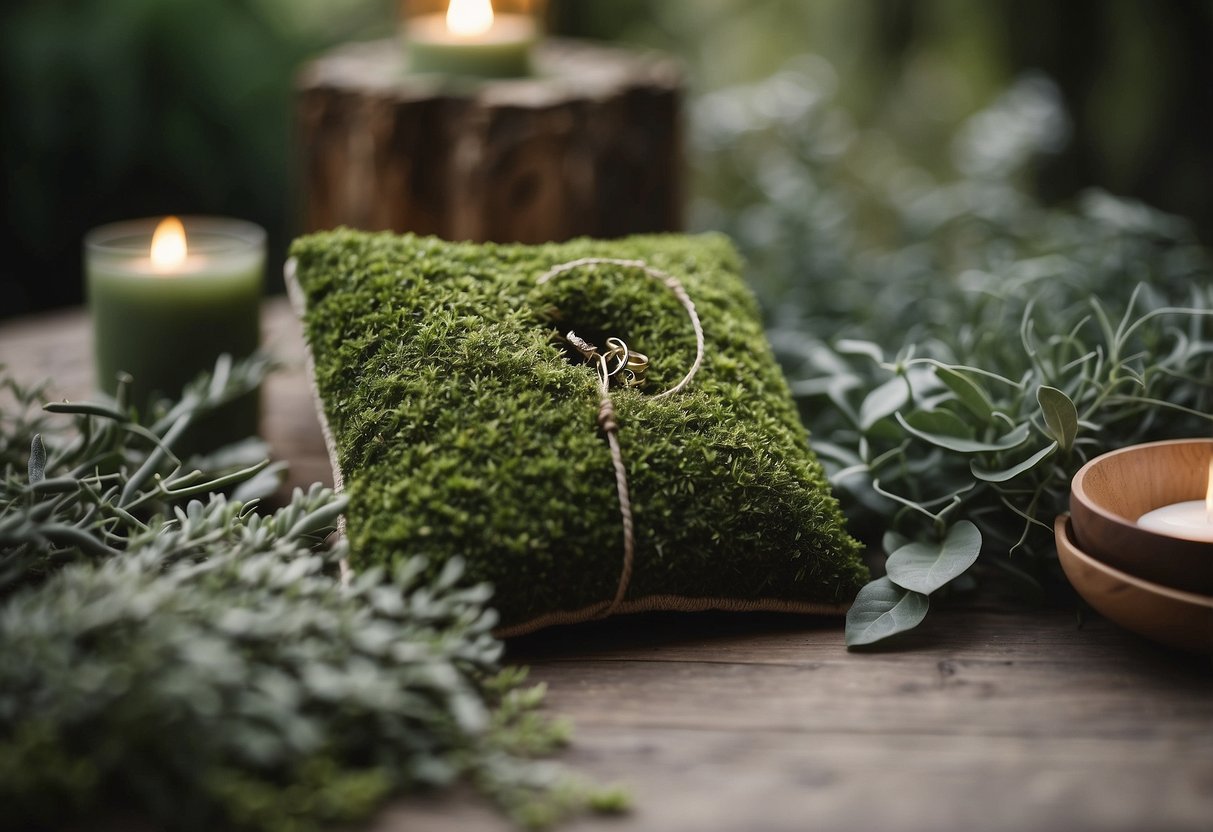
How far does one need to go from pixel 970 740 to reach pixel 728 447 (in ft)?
1.06

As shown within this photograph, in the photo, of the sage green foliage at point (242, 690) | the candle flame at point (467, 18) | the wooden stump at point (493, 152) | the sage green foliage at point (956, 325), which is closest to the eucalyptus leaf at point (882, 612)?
the sage green foliage at point (956, 325)

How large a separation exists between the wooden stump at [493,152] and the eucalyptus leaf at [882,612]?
0.75m

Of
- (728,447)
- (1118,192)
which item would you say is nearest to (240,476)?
(728,447)

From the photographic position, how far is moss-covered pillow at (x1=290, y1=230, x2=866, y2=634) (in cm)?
86

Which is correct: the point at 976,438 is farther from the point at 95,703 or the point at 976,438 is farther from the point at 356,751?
the point at 95,703

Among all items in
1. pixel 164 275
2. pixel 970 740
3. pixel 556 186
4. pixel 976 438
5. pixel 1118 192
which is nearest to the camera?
pixel 970 740

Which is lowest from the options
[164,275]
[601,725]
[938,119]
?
[601,725]

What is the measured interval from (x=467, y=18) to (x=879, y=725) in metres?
1.20

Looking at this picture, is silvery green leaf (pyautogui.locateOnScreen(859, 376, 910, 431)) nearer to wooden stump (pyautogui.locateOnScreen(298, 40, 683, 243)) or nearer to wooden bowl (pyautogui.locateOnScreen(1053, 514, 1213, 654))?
wooden bowl (pyautogui.locateOnScreen(1053, 514, 1213, 654))

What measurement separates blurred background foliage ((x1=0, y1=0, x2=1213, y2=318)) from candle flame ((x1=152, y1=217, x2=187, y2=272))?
3.59 ft

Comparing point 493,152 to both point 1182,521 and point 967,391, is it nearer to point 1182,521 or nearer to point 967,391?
point 967,391

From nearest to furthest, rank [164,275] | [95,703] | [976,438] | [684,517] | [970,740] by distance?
[95,703], [970,740], [684,517], [976,438], [164,275]

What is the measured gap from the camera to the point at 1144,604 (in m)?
0.81

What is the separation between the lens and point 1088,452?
1054 millimetres
